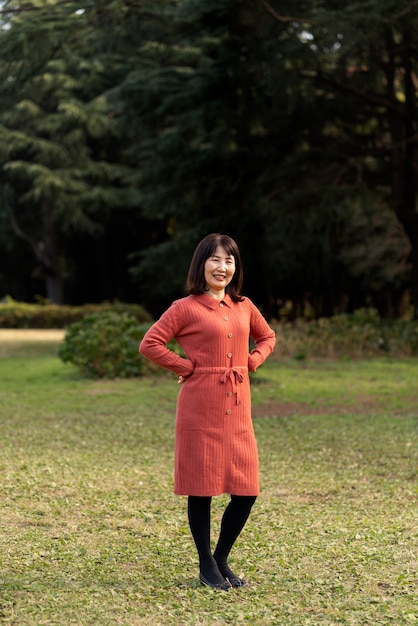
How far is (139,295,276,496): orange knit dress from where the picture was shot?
4070mm

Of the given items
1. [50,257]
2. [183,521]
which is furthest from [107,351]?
[50,257]

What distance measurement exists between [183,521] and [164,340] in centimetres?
173

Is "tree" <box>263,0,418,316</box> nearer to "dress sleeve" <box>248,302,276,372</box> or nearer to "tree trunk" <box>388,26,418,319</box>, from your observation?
"tree trunk" <box>388,26,418,319</box>

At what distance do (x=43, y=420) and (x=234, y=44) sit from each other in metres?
9.19

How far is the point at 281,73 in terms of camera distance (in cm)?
1614

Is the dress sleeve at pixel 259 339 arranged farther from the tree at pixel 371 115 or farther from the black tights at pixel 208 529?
the tree at pixel 371 115

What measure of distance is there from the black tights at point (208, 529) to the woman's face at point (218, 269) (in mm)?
944

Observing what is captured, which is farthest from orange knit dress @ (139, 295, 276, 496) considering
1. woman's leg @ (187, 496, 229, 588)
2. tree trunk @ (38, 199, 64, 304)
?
tree trunk @ (38, 199, 64, 304)

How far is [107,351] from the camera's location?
1381 cm

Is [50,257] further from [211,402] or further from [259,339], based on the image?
[211,402]

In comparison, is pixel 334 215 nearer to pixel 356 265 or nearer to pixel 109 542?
pixel 356 265

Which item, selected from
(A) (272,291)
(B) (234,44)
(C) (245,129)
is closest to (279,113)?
(C) (245,129)

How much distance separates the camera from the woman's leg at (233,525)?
4.16 metres

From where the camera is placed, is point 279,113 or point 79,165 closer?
point 279,113
